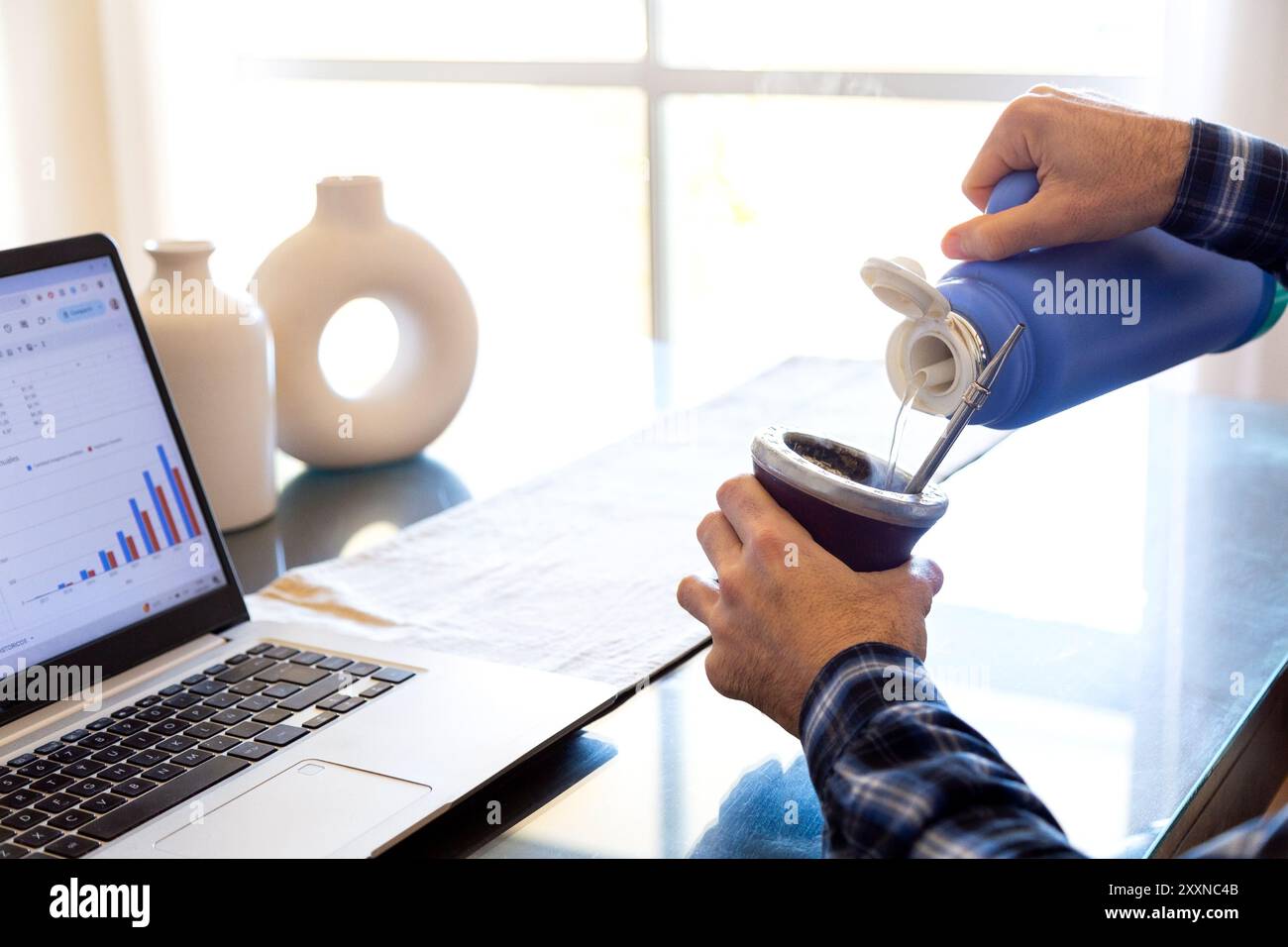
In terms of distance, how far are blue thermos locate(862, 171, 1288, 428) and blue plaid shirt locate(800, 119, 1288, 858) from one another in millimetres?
221

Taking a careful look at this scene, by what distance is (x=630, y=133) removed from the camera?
3.75 metres

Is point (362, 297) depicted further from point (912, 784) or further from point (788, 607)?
point (912, 784)

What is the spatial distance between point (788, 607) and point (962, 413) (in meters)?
0.15

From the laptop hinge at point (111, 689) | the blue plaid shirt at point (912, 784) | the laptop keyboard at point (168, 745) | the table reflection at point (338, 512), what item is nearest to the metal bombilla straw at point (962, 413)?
the blue plaid shirt at point (912, 784)

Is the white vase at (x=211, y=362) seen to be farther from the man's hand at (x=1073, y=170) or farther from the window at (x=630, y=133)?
the window at (x=630, y=133)

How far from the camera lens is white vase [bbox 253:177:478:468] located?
1.32 metres

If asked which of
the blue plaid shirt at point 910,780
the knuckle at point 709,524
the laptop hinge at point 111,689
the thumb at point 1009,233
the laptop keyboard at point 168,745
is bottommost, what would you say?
the laptop keyboard at point 168,745

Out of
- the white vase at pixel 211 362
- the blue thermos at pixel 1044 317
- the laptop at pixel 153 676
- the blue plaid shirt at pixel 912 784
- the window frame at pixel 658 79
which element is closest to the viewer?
the blue plaid shirt at pixel 912 784

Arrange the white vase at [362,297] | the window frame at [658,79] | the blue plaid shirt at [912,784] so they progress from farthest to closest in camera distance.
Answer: the window frame at [658,79]
the white vase at [362,297]
the blue plaid shirt at [912,784]

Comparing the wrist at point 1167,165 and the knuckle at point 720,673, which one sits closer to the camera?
the knuckle at point 720,673

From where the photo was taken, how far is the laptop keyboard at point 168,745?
0.73m

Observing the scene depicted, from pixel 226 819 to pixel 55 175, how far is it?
143 inches

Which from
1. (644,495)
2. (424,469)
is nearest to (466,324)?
(424,469)

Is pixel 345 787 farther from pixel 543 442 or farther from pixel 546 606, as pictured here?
pixel 543 442
